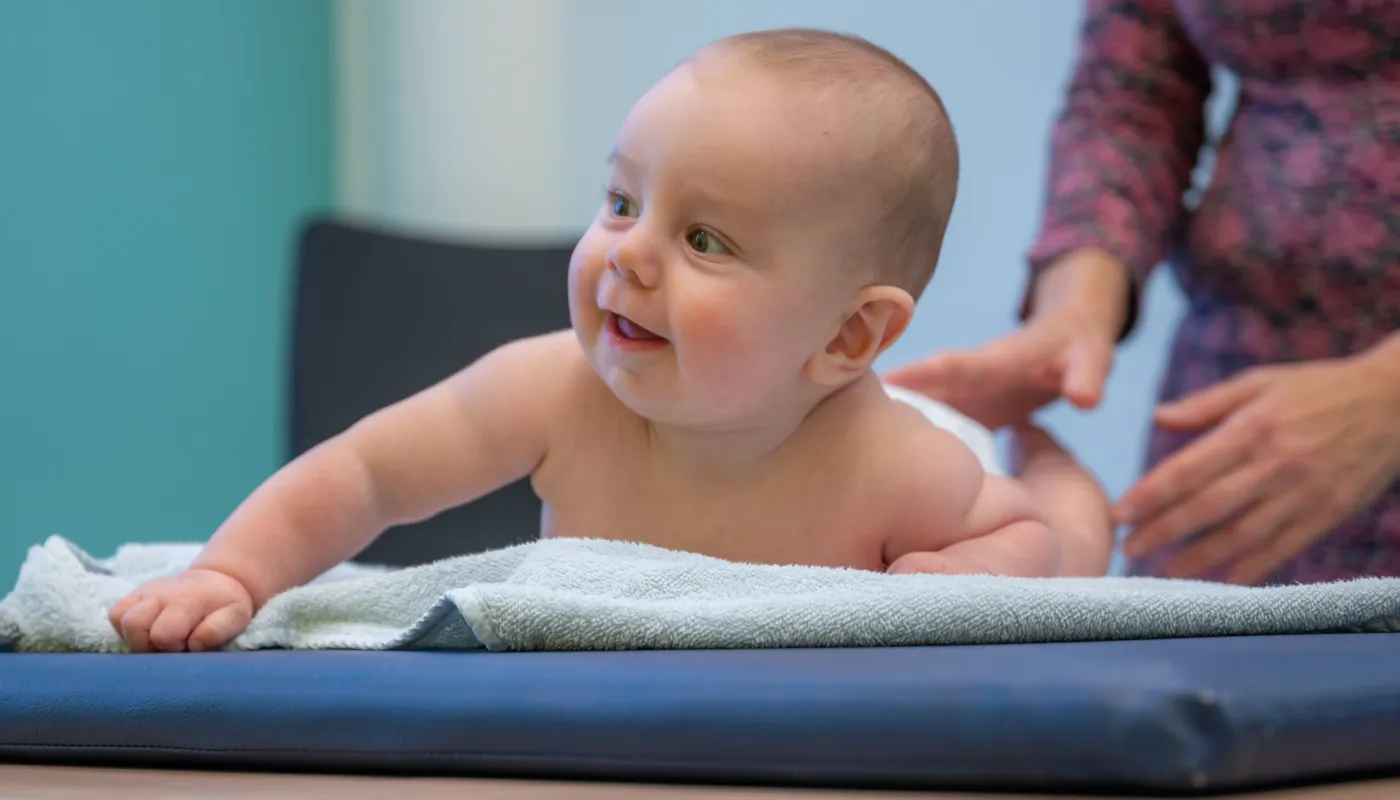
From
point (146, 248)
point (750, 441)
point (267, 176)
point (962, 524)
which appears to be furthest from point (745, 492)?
point (267, 176)

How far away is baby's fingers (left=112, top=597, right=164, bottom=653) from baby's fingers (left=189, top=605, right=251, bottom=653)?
0.02 metres

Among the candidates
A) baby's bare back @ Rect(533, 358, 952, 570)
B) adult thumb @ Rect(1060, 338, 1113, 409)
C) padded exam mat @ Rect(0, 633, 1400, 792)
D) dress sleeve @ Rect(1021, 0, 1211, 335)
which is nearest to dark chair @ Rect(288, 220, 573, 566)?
dress sleeve @ Rect(1021, 0, 1211, 335)

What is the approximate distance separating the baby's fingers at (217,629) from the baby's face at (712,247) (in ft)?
0.83

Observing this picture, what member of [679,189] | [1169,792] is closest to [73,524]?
[679,189]

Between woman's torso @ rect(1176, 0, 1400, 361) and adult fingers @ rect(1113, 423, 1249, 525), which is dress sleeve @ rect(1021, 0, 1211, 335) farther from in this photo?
adult fingers @ rect(1113, 423, 1249, 525)

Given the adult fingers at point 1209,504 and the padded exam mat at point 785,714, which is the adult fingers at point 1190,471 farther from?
the padded exam mat at point 785,714

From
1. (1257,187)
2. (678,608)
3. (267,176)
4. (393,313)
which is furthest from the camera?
(267,176)

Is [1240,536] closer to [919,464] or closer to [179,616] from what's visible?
[919,464]

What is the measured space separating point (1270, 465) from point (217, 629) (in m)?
0.79

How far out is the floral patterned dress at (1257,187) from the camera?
1.29 m

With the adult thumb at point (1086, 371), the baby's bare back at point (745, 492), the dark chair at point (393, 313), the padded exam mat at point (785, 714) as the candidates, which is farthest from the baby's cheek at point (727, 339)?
the dark chair at point (393, 313)

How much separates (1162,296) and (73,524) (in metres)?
1.50

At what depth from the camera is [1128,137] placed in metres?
1.47

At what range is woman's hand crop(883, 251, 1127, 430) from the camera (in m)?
1.24
